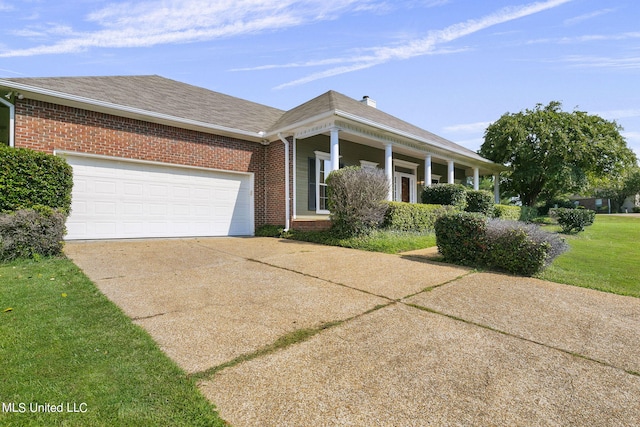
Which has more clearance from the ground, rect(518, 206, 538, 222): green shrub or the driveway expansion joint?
rect(518, 206, 538, 222): green shrub

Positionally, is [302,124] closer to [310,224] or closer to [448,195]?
[310,224]

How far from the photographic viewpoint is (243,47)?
8406mm

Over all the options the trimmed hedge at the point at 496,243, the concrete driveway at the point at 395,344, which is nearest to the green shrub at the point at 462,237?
the trimmed hedge at the point at 496,243

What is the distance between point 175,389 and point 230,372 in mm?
336

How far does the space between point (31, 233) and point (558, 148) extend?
71.9ft

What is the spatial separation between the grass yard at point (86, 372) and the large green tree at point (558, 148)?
20694 millimetres

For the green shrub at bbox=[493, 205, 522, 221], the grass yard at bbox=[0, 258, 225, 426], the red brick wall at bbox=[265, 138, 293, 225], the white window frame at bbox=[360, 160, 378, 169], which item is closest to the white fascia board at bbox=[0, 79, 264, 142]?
the red brick wall at bbox=[265, 138, 293, 225]

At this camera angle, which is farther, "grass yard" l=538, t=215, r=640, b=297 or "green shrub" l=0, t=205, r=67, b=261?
"green shrub" l=0, t=205, r=67, b=261

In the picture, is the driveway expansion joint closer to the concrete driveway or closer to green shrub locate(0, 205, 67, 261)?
the concrete driveway

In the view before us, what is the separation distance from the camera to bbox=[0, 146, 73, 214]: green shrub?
5777mm

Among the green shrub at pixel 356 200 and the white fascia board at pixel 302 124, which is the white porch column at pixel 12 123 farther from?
the green shrub at pixel 356 200

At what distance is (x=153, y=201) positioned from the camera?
8.93 meters

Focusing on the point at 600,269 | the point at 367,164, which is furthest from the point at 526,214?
the point at 600,269

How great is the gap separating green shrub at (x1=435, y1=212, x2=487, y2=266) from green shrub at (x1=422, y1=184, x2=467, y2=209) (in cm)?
649
